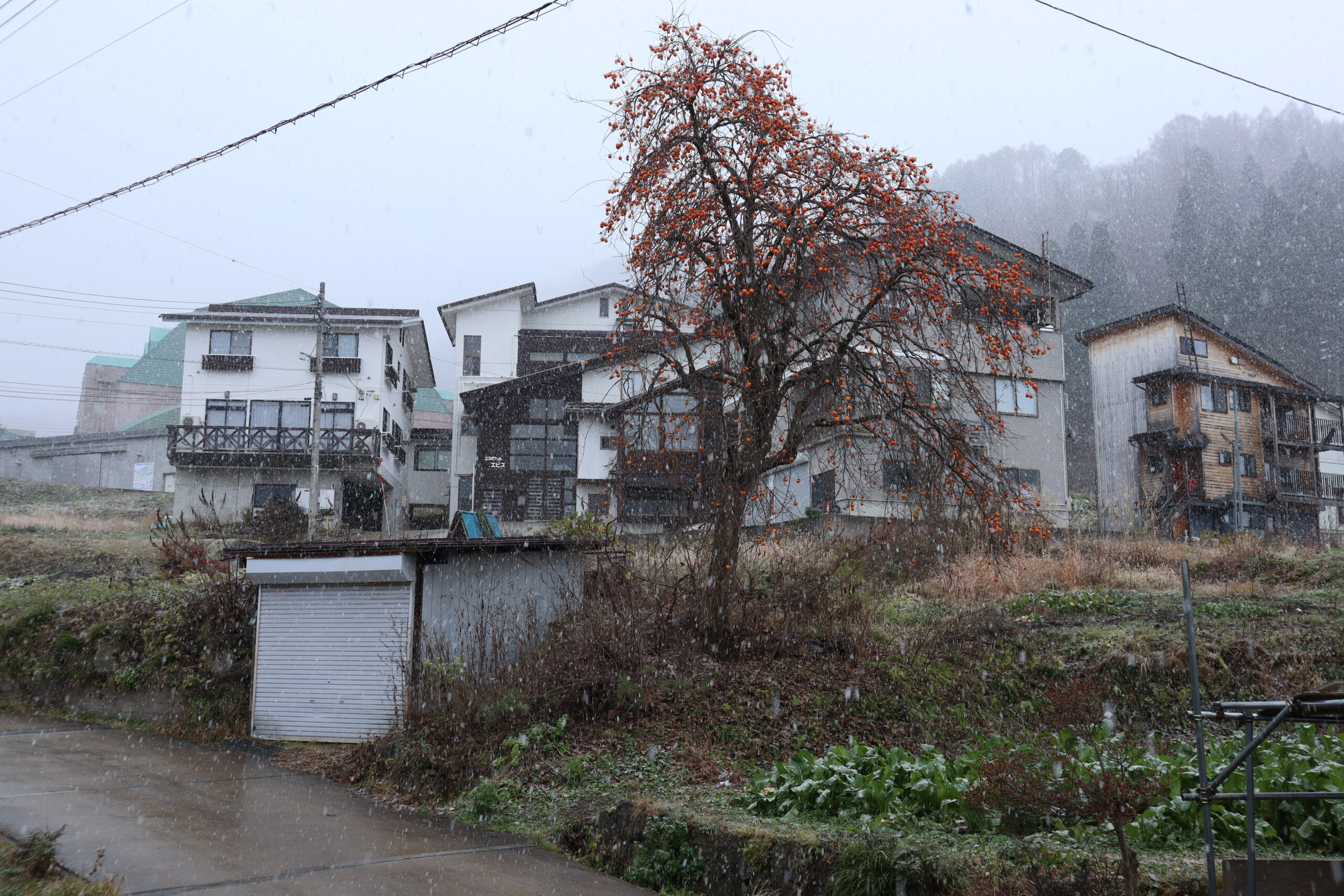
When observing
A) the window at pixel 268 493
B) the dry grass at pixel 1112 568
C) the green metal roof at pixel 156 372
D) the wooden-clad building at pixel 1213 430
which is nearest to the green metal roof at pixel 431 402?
the green metal roof at pixel 156 372

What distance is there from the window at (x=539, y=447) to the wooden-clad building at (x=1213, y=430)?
66.9ft

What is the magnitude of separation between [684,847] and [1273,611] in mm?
10378

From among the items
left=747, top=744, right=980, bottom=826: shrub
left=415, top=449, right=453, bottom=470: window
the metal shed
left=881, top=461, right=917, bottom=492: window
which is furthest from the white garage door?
left=415, top=449, right=453, bottom=470: window

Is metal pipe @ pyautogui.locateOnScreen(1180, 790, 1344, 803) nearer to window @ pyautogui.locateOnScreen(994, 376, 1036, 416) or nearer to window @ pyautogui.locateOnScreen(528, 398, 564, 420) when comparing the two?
window @ pyautogui.locateOnScreen(994, 376, 1036, 416)

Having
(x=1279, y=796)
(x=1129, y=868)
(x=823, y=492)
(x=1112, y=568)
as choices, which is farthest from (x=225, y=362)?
(x=1279, y=796)

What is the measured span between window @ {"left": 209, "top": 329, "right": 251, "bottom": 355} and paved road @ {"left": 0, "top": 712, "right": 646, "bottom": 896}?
2469 cm

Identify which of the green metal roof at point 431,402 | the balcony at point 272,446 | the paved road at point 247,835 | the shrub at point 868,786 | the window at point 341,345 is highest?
the green metal roof at point 431,402

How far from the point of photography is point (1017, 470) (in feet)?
81.4

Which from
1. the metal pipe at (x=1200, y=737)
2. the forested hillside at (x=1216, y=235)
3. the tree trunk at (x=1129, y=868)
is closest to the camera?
the metal pipe at (x=1200, y=737)

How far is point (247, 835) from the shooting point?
23.8ft

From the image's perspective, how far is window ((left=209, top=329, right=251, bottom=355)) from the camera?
3269 centimetres

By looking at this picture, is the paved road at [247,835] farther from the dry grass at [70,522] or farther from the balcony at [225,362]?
the balcony at [225,362]

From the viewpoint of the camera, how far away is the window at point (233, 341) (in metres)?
32.7

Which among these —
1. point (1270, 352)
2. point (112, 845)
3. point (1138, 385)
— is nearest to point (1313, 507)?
point (1138, 385)
